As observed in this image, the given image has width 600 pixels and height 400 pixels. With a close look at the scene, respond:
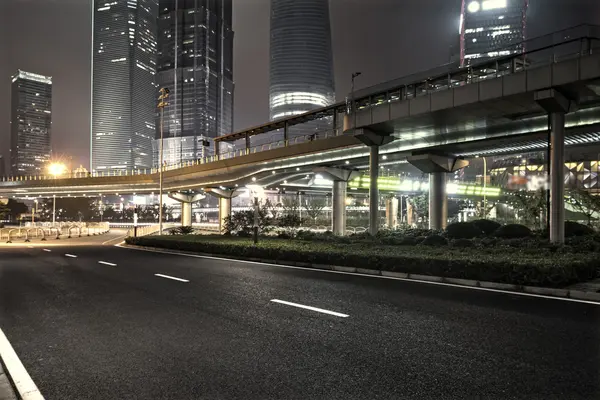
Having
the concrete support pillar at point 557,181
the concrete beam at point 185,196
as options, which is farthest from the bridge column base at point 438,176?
the concrete beam at point 185,196

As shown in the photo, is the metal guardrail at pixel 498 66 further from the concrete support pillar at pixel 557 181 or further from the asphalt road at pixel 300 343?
the asphalt road at pixel 300 343

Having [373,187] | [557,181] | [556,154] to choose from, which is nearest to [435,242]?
[557,181]

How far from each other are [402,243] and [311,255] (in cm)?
783

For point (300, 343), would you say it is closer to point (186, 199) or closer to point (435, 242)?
point (435, 242)

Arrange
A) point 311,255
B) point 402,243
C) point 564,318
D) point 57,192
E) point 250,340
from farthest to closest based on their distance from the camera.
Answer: point 57,192, point 402,243, point 311,255, point 564,318, point 250,340

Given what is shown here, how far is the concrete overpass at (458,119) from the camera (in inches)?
819

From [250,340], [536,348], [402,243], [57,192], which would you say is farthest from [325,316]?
[57,192]

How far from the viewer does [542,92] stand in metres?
20.5

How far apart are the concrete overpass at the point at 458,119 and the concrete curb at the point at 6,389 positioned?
2210cm

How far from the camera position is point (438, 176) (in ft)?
120

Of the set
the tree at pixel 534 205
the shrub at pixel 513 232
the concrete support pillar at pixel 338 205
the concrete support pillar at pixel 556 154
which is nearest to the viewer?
the concrete support pillar at pixel 556 154

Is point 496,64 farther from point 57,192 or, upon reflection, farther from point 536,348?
point 57,192

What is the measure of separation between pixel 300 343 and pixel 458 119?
22.3 meters

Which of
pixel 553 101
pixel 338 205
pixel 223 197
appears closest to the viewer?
pixel 553 101
